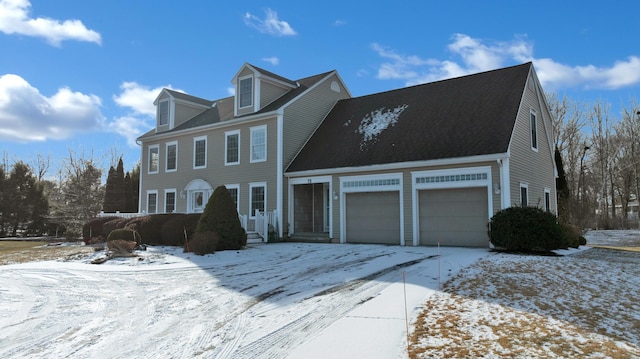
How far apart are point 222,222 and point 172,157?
422 inches

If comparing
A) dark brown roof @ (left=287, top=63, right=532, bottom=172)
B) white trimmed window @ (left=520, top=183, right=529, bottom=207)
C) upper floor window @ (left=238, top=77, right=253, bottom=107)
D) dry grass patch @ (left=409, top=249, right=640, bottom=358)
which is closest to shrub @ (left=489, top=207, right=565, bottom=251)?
dark brown roof @ (left=287, top=63, right=532, bottom=172)

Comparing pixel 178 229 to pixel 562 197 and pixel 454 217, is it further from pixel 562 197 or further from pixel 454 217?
pixel 562 197

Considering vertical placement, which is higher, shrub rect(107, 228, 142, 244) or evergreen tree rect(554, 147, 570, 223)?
evergreen tree rect(554, 147, 570, 223)

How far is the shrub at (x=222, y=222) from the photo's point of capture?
14.4 m

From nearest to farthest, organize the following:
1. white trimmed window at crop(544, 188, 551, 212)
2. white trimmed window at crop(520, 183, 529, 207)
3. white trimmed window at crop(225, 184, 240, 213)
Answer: white trimmed window at crop(520, 183, 529, 207)
white trimmed window at crop(544, 188, 551, 212)
white trimmed window at crop(225, 184, 240, 213)

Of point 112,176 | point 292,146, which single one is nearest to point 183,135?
point 292,146

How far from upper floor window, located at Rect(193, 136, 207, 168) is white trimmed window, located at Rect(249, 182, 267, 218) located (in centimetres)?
355

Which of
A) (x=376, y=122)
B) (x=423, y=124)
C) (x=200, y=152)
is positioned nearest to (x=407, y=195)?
(x=423, y=124)

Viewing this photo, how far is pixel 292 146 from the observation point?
788 inches

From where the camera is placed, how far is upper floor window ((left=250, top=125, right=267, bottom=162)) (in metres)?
19.9

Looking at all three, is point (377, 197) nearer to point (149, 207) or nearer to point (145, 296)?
point (145, 296)

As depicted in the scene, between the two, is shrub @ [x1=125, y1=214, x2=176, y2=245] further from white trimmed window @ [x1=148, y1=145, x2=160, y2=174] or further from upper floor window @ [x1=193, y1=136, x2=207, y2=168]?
white trimmed window @ [x1=148, y1=145, x2=160, y2=174]

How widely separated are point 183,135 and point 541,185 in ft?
56.0

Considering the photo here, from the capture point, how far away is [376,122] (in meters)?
19.4
